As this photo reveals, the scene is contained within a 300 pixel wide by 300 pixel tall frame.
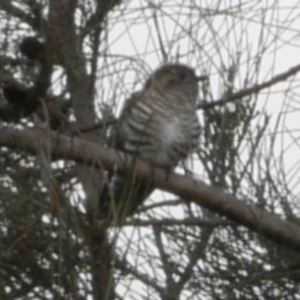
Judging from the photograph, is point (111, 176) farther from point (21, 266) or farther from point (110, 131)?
point (110, 131)

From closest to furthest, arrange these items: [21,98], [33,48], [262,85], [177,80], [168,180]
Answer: [33,48] → [21,98] → [168,180] → [262,85] → [177,80]

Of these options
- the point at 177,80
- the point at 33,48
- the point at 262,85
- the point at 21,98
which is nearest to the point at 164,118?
the point at 177,80

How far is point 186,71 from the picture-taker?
4887mm

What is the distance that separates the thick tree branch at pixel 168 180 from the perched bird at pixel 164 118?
312 mm

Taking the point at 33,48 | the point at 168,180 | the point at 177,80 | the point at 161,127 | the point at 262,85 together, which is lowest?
the point at 33,48

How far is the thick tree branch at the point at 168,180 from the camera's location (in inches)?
153

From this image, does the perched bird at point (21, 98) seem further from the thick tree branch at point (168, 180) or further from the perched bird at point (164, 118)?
the perched bird at point (164, 118)

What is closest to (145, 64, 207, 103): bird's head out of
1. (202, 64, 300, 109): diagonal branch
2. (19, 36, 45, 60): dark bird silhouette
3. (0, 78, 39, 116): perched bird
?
(202, 64, 300, 109): diagonal branch

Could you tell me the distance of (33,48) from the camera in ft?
12.3

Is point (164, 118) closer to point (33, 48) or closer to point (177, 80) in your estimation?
point (177, 80)

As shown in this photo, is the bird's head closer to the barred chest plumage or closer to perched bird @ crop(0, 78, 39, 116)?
the barred chest plumage

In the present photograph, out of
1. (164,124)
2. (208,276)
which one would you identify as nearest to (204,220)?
(208,276)

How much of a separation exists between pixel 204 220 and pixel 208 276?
0.64ft

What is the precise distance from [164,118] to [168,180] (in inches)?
40.0
